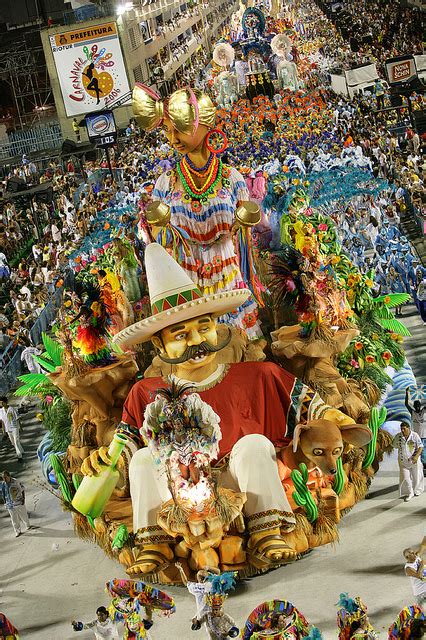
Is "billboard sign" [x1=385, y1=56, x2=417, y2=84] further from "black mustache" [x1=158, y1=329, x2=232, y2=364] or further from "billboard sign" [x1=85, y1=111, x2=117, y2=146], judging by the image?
"black mustache" [x1=158, y1=329, x2=232, y2=364]

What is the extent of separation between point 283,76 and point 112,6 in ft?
22.3

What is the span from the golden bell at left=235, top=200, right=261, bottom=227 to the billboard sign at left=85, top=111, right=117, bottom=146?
48.8ft

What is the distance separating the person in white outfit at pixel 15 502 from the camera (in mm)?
10766

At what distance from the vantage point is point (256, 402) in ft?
28.8

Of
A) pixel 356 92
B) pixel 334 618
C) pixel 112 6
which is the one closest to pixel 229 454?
pixel 334 618

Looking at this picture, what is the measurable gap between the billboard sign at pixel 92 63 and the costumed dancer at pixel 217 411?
91.6ft

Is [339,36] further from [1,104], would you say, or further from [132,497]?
[132,497]

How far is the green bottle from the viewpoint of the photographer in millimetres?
8938

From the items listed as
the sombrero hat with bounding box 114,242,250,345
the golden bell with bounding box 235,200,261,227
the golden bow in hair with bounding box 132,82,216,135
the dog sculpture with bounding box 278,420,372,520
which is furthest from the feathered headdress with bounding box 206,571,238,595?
the golden bow in hair with bounding box 132,82,216,135

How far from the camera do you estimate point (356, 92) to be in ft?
106

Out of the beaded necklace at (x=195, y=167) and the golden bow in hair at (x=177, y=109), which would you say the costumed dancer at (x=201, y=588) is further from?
the golden bow in hair at (x=177, y=109)

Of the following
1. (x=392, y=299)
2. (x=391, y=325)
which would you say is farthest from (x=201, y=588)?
(x=392, y=299)

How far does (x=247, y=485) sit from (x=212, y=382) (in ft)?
2.92

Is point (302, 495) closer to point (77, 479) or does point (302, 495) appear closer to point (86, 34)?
point (77, 479)
